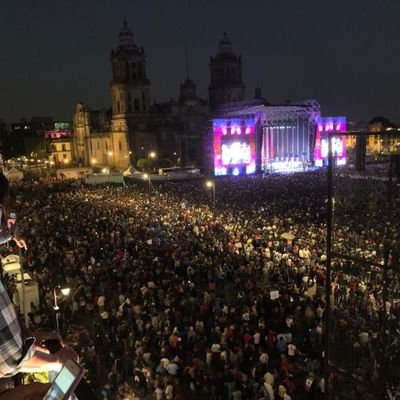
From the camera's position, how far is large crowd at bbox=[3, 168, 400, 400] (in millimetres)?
8578

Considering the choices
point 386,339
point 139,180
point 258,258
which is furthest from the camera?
point 139,180

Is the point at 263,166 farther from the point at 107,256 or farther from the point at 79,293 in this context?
the point at 79,293

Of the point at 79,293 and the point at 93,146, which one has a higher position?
the point at 93,146

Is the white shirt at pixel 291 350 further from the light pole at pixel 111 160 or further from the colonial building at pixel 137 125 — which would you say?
the light pole at pixel 111 160

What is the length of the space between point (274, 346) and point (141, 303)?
175 inches

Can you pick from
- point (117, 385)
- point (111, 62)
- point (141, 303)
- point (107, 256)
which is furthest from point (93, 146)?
point (117, 385)

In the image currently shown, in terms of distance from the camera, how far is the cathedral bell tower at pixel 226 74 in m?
70.8

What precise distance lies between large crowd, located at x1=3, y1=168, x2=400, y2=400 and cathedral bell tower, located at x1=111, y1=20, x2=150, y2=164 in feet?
124

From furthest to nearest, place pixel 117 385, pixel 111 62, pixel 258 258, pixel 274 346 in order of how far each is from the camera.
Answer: pixel 111 62
pixel 258 258
pixel 274 346
pixel 117 385

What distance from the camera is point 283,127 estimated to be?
46.6 meters

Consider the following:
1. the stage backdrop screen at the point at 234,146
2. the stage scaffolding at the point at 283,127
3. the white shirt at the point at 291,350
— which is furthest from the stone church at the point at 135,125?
the white shirt at the point at 291,350

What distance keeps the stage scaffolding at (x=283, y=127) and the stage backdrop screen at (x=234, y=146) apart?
2.09 feet

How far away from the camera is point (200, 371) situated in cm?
916

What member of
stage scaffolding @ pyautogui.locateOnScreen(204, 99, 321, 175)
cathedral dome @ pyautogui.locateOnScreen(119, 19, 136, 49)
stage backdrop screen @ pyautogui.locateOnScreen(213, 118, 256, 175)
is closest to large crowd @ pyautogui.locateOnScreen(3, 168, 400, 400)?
stage backdrop screen @ pyautogui.locateOnScreen(213, 118, 256, 175)
